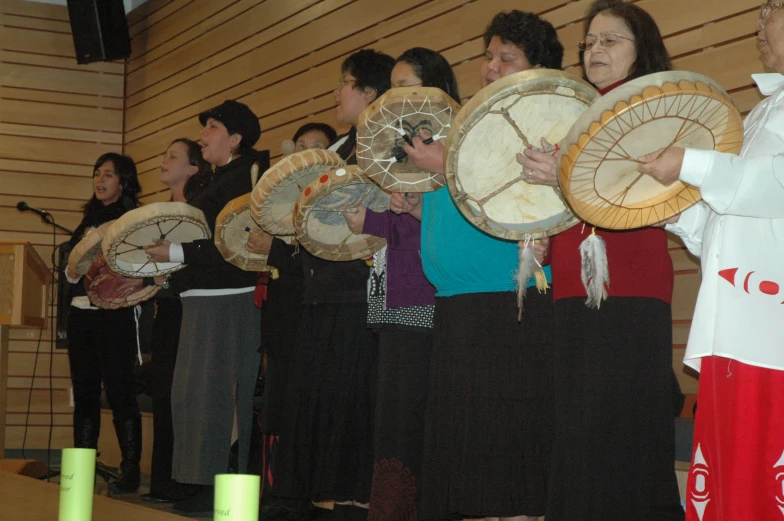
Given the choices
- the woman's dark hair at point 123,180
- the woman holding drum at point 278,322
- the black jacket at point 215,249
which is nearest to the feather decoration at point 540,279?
the woman holding drum at point 278,322

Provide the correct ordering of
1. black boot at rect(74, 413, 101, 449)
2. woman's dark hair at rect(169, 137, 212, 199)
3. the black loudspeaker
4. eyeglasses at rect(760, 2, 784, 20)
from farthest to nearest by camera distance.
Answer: the black loudspeaker → black boot at rect(74, 413, 101, 449) → woman's dark hair at rect(169, 137, 212, 199) → eyeglasses at rect(760, 2, 784, 20)

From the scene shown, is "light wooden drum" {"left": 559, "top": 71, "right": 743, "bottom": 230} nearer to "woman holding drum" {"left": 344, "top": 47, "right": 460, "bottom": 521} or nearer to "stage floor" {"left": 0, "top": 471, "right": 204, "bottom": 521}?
"woman holding drum" {"left": 344, "top": 47, "right": 460, "bottom": 521}

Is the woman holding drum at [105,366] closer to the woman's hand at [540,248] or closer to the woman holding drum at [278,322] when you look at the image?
the woman holding drum at [278,322]

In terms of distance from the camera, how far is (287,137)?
6379mm

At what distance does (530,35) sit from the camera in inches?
107

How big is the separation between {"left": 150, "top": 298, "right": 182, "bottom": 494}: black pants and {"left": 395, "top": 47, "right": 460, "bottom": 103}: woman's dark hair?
2218 mm

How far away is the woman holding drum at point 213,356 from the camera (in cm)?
417

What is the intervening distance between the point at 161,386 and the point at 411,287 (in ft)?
7.13

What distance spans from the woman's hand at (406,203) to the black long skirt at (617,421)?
75 centimetres

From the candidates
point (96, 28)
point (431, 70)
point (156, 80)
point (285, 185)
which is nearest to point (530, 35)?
point (431, 70)

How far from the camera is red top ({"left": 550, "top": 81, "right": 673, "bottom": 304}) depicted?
7.40ft

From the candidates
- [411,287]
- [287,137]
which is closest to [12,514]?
[411,287]

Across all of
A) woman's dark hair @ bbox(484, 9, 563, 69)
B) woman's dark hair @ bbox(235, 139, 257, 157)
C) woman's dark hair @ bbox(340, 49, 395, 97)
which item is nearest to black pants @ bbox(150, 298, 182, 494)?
woman's dark hair @ bbox(235, 139, 257, 157)

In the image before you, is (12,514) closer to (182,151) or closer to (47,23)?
(182,151)
